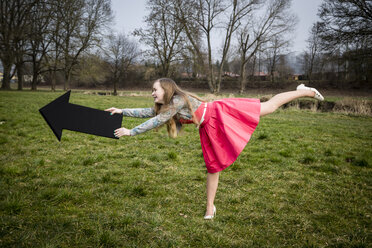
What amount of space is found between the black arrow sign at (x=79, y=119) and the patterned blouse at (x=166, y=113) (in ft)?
0.94

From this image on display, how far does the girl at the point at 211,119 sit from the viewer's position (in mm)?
3039

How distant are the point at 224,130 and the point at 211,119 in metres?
0.23

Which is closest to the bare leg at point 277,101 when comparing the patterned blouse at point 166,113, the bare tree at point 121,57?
the patterned blouse at point 166,113

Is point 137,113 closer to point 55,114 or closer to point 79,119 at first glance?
point 79,119

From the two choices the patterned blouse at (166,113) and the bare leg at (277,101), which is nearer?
the patterned blouse at (166,113)

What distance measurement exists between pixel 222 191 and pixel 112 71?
37855mm

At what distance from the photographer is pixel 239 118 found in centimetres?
335

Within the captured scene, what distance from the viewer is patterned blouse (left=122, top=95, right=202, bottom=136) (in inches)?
110

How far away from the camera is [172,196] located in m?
3.86

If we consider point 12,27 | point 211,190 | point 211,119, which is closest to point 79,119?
point 211,119

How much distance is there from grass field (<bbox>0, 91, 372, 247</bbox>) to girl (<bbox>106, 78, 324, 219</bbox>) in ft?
1.91

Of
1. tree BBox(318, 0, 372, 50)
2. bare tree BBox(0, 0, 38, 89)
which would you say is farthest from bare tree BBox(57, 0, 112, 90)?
tree BBox(318, 0, 372, 50)

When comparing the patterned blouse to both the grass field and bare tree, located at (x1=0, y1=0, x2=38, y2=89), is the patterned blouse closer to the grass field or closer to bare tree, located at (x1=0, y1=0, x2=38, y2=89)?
the grass field

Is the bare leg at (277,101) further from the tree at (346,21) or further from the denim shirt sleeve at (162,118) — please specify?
the tree at (346,21)
